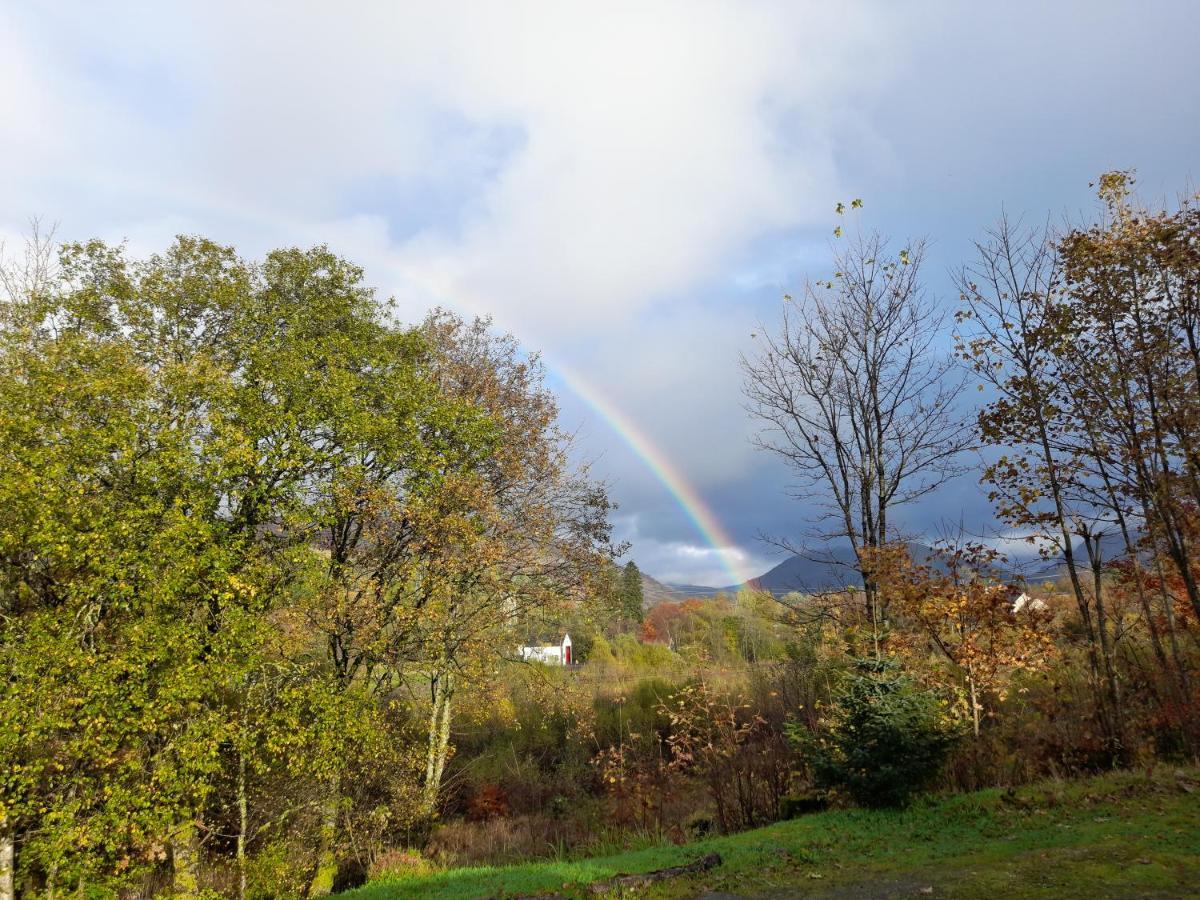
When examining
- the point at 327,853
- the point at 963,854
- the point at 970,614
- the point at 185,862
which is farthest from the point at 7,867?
the point at 970,614

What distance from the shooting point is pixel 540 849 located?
652 inches

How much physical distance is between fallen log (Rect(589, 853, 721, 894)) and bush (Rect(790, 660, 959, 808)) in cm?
370

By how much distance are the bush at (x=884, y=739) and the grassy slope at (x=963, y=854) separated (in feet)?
1.55

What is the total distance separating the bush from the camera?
1104 centimetres

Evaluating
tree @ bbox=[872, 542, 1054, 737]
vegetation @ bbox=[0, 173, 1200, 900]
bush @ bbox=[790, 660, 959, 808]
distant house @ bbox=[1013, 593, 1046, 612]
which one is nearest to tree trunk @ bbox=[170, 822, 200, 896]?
vegetation @ bbox=[0, 173, 1200, 900]

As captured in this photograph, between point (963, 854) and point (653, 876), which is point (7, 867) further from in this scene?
point (963, 854)

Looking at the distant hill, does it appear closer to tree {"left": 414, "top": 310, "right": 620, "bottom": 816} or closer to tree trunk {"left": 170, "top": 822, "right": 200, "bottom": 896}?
tree {"left": 414, "top": 310, "right": 620, "bottom": 816}

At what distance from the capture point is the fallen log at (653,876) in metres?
8.22

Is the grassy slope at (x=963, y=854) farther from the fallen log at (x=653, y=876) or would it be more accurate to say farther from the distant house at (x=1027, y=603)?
the distant house at (x=1027, y=603)

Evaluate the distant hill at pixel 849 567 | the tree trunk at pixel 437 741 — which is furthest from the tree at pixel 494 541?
the distant hill at pixel 849 567

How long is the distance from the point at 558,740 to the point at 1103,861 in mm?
→ 22784

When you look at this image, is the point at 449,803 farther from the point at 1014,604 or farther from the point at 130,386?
the point at 1014,604

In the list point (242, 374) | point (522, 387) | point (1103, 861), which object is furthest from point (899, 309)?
point (242, 374)

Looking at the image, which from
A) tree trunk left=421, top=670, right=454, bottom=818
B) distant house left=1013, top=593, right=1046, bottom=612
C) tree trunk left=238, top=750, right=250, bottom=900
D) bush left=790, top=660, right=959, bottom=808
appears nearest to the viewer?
bush left=790, top=660, right=959, bottom=808
